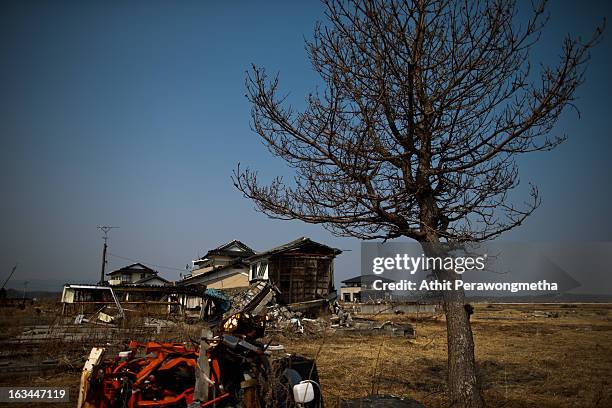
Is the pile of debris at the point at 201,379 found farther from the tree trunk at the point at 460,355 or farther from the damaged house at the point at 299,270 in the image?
the damaged house at the point at 299,270

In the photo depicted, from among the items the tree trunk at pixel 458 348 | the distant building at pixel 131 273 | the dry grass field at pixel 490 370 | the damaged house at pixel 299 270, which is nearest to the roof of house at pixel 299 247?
the damaged house at pixel 299 270

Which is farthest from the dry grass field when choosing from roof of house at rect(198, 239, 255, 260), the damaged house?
roof of house at rect(198, 239, 255, 260)

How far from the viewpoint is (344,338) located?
57.9 feet

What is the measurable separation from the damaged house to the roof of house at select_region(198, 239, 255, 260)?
1613 centimetres

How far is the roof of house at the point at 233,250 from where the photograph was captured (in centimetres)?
4369

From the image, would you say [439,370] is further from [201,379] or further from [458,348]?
[201,379]

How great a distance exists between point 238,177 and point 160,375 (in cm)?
279

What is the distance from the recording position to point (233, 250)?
44.7m

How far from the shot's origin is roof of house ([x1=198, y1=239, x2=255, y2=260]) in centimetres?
4369

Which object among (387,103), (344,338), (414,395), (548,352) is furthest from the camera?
(344,338)

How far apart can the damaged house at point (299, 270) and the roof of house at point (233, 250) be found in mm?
16129

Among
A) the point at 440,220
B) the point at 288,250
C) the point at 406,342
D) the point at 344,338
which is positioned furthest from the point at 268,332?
the point at 440,220

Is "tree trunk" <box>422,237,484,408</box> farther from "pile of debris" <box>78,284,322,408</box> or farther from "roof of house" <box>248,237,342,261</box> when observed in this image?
"roof of house" <box>248,237,342,261</box>

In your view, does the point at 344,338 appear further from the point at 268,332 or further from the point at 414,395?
the point at 414,395
